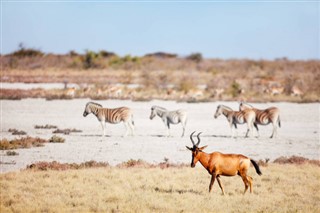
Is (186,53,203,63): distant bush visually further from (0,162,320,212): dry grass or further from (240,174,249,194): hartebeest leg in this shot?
(240,174,249,194): hartebeest leg

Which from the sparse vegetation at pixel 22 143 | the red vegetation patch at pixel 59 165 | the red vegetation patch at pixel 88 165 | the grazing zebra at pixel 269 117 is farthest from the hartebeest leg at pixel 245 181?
the grazing zebra at pixel 269 117

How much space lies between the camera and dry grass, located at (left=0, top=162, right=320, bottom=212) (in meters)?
10.4

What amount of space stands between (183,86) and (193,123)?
15114 millimetres

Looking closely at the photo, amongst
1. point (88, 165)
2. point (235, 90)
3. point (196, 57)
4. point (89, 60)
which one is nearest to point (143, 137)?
point (88, 165)

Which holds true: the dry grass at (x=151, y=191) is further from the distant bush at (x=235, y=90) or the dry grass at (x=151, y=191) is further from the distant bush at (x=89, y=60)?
the distant bush at (x=89, y=60)

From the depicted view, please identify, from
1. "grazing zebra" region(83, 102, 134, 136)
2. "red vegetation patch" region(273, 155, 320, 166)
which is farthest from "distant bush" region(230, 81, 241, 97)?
"red vegetation patch" region(273, 155, 320, 166)

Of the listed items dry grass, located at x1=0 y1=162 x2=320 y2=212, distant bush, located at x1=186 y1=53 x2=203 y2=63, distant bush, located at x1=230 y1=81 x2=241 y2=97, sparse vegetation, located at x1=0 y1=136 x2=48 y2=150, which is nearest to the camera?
dry grass, located at x1=0 y1=162 x2=320 y2=212

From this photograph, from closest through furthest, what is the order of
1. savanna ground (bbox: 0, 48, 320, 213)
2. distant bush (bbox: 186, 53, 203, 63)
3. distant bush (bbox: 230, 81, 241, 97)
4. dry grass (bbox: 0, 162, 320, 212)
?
dry grass (bbox: 0, 162, 320, 212) < savanna ground (bbox: 0, 48, 320, 213) < distant bush (bbox: 230, 81, 241, 97) < distant bush (bbox: 186, 53, 203, 63)

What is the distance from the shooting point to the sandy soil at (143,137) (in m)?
16.7

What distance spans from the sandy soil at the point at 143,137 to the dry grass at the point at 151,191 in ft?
6.93

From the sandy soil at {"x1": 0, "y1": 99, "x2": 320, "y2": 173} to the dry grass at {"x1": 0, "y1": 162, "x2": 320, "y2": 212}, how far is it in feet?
6.93

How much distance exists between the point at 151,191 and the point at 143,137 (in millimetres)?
8998

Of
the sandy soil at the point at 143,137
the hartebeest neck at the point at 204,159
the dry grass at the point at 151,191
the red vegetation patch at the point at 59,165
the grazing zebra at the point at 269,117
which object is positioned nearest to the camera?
the dry grass at the point at 151,191

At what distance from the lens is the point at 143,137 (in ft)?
67.7
